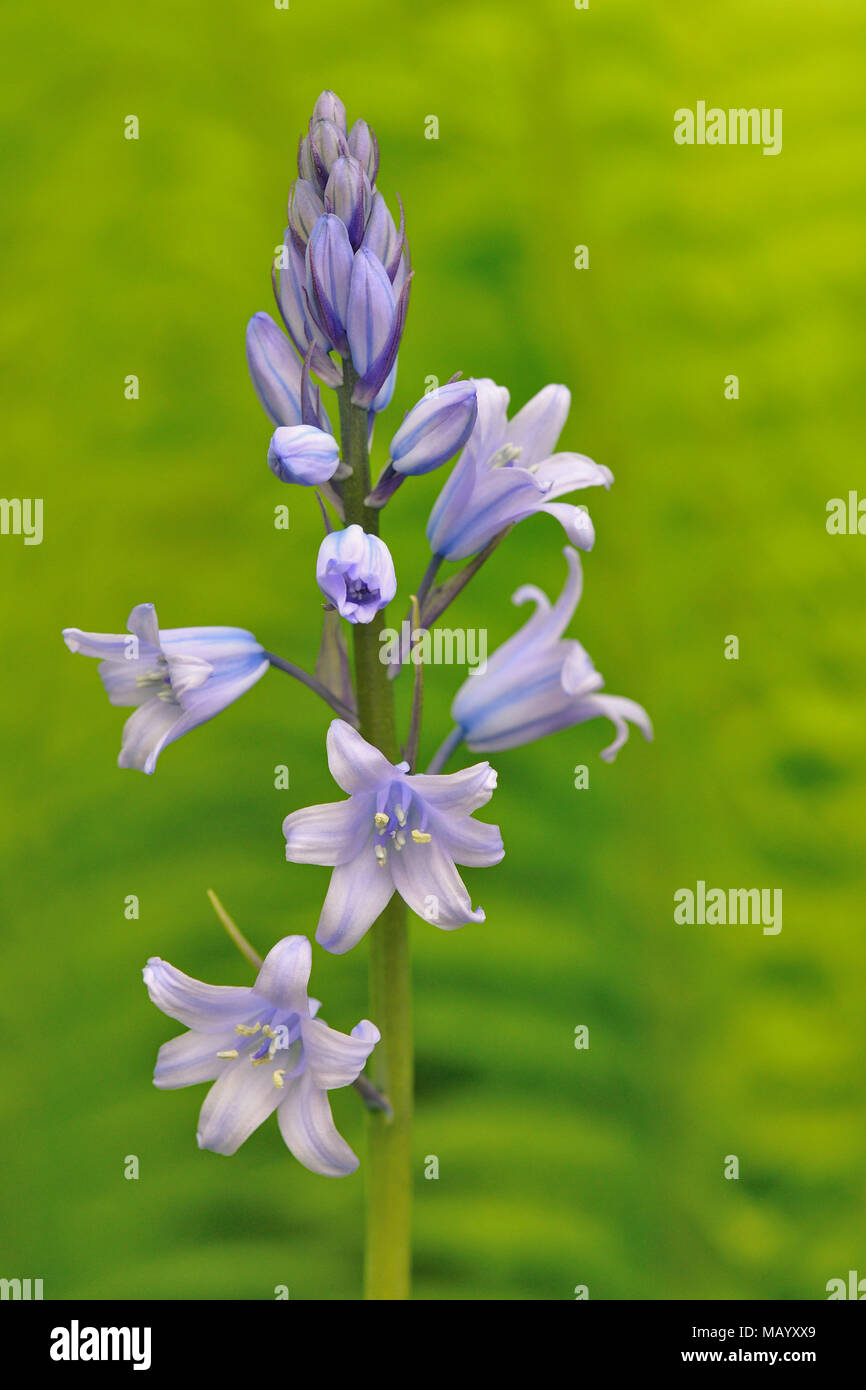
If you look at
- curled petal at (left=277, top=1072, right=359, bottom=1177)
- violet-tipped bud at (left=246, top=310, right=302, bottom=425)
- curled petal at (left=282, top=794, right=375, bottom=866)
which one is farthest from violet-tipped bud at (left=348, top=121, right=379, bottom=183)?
curled petal at (left=277, top=1072, right=359, bottom=1177)

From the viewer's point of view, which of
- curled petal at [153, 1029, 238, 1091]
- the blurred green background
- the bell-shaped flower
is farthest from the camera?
the blurred green background

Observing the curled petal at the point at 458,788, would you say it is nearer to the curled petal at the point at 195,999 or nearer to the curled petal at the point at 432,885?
the curled petal at the point at 432,885

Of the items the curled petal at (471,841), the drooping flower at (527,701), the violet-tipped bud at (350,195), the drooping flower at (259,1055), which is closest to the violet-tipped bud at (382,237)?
the violet-tipped bud at (350,195)

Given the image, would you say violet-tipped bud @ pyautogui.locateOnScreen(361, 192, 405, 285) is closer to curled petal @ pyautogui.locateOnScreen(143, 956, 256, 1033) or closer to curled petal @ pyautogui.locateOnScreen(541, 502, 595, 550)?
curled petal @ pyautogui.locateOnScreen(541, 502, 595, 550)

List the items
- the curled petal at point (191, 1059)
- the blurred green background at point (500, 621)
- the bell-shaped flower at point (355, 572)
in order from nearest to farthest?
the bell-shaped flower at point (355, 572), the curled petal at point (191, 1059), the blurred green background at point (500, 621)

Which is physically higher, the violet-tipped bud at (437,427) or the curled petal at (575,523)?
the violet-tipped bud at (437,427)

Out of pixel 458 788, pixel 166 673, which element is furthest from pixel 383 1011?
pixel 166 673
